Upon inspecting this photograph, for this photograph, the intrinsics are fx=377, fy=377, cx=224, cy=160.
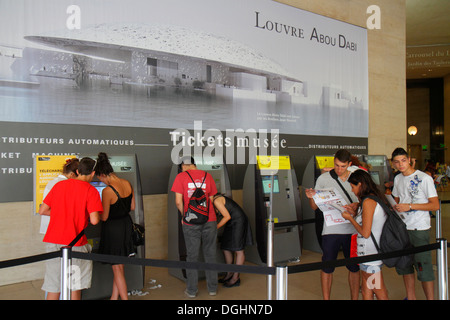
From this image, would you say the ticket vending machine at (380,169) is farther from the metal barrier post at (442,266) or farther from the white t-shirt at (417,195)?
the metal barrier post at (442,266)

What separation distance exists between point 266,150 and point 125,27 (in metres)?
2.74

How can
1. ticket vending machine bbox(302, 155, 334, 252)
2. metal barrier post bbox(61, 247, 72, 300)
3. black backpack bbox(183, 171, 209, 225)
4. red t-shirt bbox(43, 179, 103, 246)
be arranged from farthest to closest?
ticket vending machine bbox(302, 155, 334, 252)
black backpack bbox(183, 171, 209, 225)
red t-shirt bbox(43, 179, 103, 246)
metal barrier post bbox(61, 247, 72, 300)

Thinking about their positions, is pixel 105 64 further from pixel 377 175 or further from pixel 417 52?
pixel 417 52

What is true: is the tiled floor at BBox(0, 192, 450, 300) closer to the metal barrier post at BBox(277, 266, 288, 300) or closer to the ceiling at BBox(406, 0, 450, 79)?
the metal barrier post at BBox(277, 266, 288, 300)

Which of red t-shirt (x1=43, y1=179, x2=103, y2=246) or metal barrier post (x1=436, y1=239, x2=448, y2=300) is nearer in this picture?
metal barrier post (x1=436, y1=239, x2=448, y2=300)

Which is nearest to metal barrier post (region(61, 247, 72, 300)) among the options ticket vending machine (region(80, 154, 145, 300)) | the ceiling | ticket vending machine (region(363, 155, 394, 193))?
ticket vending machine (region(80, 154, 145, 300))

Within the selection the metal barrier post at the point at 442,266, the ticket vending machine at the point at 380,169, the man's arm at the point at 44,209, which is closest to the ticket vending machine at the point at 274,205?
the ticket vending machine at the point at 380,169

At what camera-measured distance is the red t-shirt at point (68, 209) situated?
2.79 metres

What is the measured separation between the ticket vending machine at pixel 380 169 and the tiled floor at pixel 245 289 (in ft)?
6.07

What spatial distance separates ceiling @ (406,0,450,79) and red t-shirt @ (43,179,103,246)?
9.07m

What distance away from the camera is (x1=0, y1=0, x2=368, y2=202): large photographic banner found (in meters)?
4.19

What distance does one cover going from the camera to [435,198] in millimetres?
3018

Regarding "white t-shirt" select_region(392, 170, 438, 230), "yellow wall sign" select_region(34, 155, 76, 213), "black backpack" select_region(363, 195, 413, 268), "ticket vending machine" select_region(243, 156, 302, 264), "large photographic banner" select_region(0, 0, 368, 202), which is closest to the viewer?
"black backpack" select_region(363, 195, 413, 268)

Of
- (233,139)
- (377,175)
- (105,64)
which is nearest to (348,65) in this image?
(377,175)
